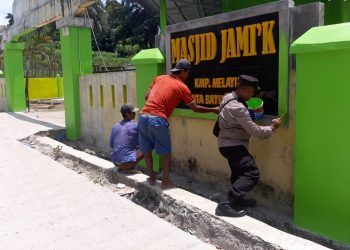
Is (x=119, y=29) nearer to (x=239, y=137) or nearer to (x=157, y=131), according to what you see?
(x=157, y=131)

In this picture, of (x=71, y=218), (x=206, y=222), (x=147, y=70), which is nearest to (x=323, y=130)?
(x=206, y=222)

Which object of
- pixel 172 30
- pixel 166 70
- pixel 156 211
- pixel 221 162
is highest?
pixel 172 30

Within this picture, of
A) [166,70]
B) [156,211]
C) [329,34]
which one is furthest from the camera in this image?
[166,70]

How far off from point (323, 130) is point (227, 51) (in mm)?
1617

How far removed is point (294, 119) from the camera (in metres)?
3.63

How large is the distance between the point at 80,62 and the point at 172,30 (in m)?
4.36

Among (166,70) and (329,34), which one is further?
(166,70)

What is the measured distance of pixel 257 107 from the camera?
3.81 meters

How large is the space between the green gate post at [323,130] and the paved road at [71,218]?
1.00 m

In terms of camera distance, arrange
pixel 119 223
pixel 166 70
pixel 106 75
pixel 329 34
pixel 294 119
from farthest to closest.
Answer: pixel 106 75 < pixel 166 70 < pixel 119 223 < pixel 294 119 < pixel 329 34

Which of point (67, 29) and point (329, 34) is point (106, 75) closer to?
point (67, 29)

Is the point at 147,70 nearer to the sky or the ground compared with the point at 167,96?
nearer to the sky

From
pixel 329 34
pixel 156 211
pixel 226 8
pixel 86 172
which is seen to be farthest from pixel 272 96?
pixel 226 8

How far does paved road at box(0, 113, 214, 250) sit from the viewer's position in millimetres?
3562
